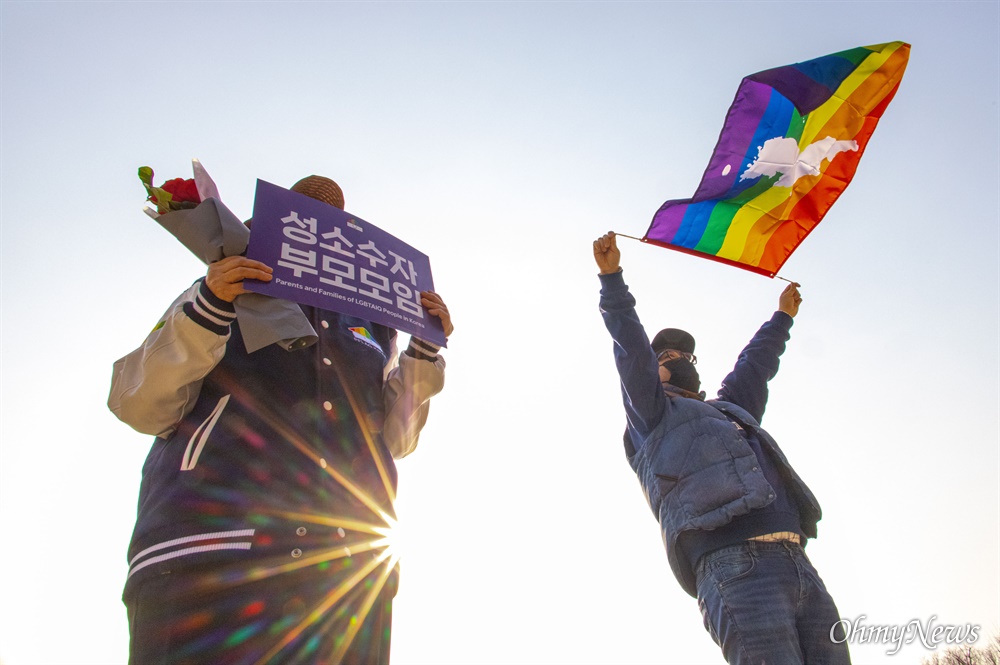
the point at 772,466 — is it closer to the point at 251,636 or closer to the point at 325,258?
the point at 325,258

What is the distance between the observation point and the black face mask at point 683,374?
4.55 m

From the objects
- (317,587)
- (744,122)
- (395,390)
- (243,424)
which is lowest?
(317,587)

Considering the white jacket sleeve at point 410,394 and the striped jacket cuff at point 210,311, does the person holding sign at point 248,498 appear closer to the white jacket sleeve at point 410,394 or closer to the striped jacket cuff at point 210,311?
the striped jacket cuff at point 210,311

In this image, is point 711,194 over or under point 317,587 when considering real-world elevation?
over

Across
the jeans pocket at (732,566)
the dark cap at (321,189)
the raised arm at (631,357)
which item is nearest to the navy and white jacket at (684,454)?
the raised arm at (631,357)

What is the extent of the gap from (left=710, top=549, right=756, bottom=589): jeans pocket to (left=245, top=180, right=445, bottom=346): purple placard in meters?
1.73

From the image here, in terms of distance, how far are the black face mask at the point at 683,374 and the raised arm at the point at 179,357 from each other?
9.58 feet

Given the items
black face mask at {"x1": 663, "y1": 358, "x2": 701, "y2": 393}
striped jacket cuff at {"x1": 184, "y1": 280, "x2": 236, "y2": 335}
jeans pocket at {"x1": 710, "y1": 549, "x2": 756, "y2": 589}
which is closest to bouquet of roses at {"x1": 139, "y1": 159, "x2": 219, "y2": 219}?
striped jacket cuff at {"x1": 184, "y1": 280, "x2": 236, "y2": 335}

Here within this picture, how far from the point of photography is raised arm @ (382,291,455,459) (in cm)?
294

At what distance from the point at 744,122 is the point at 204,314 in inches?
165

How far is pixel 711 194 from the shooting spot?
500cm

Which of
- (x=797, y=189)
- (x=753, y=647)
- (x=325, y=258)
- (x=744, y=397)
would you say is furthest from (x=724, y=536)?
(x=797, y=189)

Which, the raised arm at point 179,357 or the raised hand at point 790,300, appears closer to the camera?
the raised arm at point 179,357

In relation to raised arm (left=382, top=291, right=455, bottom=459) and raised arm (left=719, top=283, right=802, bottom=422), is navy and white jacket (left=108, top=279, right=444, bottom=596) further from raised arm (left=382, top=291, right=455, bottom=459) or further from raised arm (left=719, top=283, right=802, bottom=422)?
raised arm (left=719, top=283, right=802, bottom=422)
